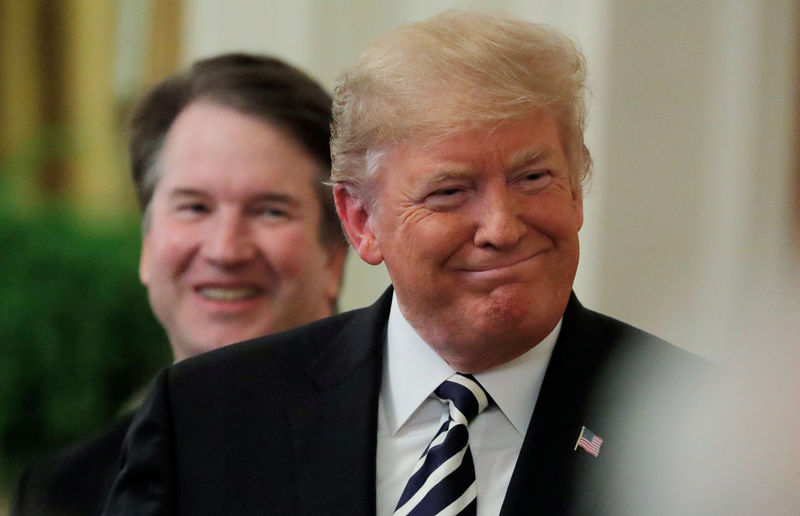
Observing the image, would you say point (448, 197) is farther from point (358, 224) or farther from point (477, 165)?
point (358, 224)

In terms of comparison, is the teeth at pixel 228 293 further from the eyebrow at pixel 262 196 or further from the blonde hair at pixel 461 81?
the blonde hair at pixel 461 81

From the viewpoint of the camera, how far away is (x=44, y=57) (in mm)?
4664

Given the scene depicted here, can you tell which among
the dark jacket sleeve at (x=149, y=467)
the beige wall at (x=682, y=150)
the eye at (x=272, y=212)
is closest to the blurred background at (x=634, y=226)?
the beige wall at (x=682, y=150)

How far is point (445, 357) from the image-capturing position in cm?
155

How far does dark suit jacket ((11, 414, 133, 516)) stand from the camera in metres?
1.99

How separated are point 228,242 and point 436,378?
2.28 feet

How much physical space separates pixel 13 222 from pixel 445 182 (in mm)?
2585

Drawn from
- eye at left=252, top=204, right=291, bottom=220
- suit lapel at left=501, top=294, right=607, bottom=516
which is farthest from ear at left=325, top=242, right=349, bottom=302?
suit lapel at left=501, top=294, right=607, bottom=516

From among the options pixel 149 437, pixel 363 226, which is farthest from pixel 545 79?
pixel 149 437

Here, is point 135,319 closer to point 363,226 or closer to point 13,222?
point 13,222

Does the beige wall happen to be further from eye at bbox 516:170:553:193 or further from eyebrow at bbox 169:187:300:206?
eye at bbox 516:170:553:193

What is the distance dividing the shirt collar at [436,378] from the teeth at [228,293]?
22.9 inches

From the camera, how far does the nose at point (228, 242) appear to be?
2.11 metres

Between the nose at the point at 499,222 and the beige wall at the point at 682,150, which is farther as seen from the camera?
the beige wall at the point at 682,150
